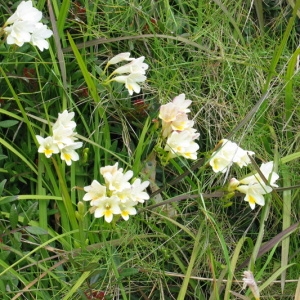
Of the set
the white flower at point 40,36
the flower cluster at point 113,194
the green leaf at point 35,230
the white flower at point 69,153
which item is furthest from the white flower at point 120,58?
the green leaf at point 35,230

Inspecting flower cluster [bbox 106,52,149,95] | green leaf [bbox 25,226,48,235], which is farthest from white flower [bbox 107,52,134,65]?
green leaf [bbox 25,226,48,235]

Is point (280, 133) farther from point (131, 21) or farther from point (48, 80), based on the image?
point (48, 80)

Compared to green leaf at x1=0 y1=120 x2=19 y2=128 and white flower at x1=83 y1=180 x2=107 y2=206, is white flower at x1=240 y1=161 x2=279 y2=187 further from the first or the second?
green leaf at x1=0 y1=120 x2=19 y2=128

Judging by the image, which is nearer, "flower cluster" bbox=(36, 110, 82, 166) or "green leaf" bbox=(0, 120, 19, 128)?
"flower cluster" bbox=(36, 110, 82, 166)

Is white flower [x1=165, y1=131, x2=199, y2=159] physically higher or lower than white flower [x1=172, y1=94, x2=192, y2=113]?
lower

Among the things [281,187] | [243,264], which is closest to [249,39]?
[281,187]

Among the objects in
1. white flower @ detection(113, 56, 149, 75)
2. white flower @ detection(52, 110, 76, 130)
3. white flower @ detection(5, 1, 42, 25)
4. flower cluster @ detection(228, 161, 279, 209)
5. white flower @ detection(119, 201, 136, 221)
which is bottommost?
flower cluster @ detection(228, 161, 279, 209)

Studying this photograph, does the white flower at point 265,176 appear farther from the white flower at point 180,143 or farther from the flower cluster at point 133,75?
the flower cluster at point 133,75
